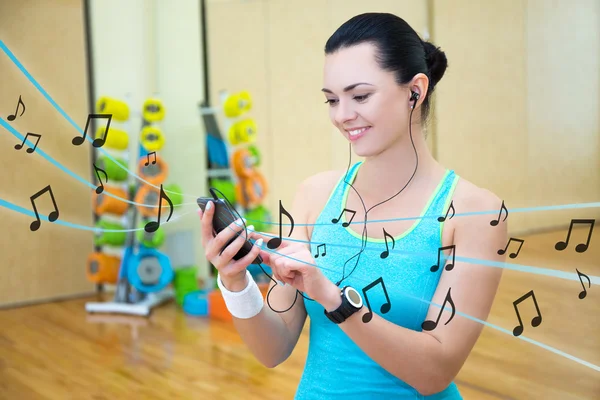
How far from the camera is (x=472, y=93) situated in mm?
1480

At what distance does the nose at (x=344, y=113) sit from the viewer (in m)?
0.86

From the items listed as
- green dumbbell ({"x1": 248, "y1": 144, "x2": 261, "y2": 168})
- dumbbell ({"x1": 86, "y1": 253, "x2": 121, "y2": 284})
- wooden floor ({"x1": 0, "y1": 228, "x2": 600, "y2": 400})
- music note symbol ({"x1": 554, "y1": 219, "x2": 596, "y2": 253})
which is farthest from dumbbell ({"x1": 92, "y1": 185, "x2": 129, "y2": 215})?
music note symbol ({"x1": 554, "y1": 219, "x2": 596, "y2": 253})

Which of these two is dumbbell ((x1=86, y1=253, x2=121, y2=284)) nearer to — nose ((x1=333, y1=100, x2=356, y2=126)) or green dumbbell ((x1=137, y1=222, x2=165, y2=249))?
green dumbbell ((x1=137, y1=222, x2=165, y2=249))

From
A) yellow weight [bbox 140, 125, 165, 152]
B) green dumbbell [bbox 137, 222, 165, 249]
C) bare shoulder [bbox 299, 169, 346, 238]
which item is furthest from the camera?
green dumbbell [bbox 137, 222, 165, 249]

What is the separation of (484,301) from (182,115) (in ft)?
11.3

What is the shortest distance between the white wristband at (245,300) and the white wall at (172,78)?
10.3ft

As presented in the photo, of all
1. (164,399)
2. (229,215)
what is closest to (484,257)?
(229,215)

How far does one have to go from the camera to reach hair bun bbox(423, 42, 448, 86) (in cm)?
94

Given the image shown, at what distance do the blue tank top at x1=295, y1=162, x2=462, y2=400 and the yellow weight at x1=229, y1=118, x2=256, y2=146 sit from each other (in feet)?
7.55

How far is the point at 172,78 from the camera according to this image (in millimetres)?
4168

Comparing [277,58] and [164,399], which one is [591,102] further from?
[277,58]

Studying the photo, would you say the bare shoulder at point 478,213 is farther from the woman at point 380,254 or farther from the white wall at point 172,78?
the white wall at point 172,78

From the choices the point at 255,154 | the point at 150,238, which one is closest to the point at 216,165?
the point at 255,154

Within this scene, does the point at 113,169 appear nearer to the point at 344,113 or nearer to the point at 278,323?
the point at 278,323
